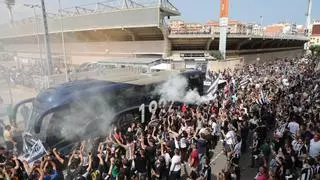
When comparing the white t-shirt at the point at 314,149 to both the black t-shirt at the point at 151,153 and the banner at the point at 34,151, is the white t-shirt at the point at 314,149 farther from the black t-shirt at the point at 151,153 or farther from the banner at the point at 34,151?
the banner at the point at 34,151

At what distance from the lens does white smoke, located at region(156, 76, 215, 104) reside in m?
14.5

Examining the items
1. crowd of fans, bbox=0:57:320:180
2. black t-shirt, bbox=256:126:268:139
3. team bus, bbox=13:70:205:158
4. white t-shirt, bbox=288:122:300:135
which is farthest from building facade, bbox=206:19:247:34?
black t-shirt, bbox=256:126:268:139

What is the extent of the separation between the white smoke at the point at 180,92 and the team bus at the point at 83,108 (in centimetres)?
66

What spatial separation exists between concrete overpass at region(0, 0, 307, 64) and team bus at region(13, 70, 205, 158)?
62.0ft

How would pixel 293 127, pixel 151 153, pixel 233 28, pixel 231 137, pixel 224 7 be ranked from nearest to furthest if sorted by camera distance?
pixel 151 153
pixel 231 137
pixel 293 127
pixel 224 7
pixel 233 28

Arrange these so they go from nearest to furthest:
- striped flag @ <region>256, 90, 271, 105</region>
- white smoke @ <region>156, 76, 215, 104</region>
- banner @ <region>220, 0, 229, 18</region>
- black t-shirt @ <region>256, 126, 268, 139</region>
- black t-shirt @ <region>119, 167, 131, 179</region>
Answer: black t-shirt @ <region>119, 167, 131, 179</region>
black t-shirt @ <region>256, 126, 268, 139</region>
striped flag @ <region>256, 90, 271, 105</region>
white smoke @ <region>156, 76, 215, 104</region>
banner @ <region>220, 0, 229, 18</region>

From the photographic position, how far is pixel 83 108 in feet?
34.2

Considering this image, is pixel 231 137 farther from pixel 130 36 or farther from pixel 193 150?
pixel 130 36

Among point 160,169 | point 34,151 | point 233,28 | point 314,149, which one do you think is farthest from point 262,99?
point 233,28

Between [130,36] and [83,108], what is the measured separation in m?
26.4

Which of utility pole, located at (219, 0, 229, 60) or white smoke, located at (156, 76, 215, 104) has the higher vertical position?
utility pole, located at (219, 0, 229, 60)

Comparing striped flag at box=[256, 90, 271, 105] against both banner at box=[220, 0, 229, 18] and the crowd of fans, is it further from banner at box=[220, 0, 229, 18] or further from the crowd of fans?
banner at box=[220, 0, 229, 18]

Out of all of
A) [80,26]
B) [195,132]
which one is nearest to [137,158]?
[195,132]

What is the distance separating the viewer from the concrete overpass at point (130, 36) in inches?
1241
